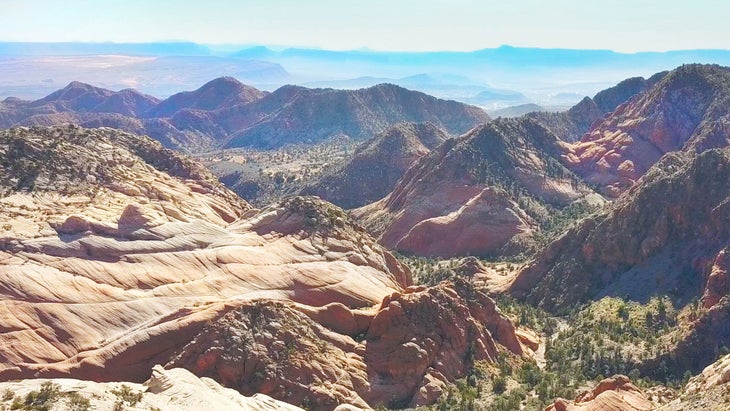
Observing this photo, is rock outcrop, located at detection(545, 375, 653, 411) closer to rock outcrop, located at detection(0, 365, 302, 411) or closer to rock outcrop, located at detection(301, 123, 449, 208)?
rock outcrop, located at detection(0, 365, 302, 411)

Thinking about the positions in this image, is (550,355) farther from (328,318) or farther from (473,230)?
(473,230)

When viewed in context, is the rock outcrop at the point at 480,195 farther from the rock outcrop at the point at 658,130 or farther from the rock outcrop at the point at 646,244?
the rock outcrop at the point at 646,244

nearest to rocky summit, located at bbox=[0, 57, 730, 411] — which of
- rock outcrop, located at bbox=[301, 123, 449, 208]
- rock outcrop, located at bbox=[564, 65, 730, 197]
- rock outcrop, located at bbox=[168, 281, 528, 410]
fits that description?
rock outcrop, located at bbox=[168, 281, 528, 410]

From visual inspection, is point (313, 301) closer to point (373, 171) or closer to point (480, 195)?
point (480, 195)

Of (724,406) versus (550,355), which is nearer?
(724,406)

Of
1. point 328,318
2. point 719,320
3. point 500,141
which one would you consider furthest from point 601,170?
point 328,318

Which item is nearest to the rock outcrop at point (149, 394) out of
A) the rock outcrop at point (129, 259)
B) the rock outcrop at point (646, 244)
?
the rock outcrop at point (129, 259)

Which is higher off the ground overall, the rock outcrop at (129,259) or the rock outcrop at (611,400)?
the rock outcrop at (129,259)
